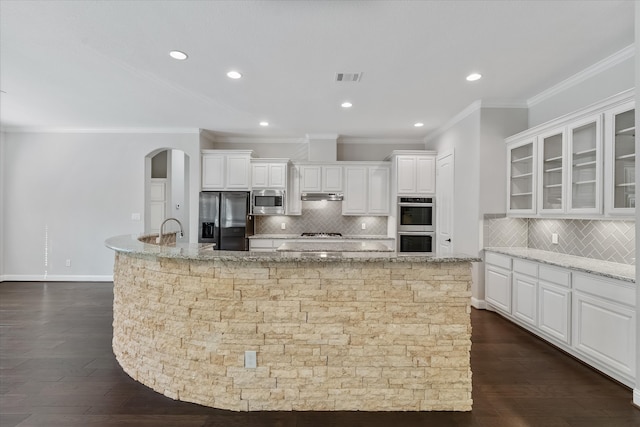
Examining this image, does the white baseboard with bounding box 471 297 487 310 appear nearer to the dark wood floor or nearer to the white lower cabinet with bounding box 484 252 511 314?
the white lower cabinet with bounding box 484 252 511 314

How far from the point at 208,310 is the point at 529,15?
10.6ft

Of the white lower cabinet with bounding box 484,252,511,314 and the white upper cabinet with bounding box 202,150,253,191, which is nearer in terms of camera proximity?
the white lower cabinet with bounding box 484,252,511,314

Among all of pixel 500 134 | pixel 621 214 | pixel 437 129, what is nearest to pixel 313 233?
pixel 437 129

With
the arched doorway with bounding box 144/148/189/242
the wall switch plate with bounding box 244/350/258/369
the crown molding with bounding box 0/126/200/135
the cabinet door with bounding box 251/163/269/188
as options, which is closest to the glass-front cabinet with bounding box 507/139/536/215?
the wall switch plate with bounding box 244/350/258/369

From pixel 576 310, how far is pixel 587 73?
245 centimetres

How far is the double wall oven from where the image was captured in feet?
18.8

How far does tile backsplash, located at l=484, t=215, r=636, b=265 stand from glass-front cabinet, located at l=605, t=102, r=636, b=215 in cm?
46

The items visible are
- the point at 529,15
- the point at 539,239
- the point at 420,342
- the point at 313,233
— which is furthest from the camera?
the point at 313,233

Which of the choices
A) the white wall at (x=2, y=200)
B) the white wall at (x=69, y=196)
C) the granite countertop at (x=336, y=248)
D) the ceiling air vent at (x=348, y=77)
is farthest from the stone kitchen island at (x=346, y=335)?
the white wall at (x=2, y=200)

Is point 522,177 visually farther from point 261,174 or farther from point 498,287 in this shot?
point 261,174

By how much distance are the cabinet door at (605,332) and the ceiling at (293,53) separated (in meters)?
2.27

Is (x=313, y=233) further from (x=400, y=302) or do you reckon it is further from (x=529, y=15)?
(x=529, y=15)

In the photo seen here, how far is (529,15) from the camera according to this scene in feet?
7.97

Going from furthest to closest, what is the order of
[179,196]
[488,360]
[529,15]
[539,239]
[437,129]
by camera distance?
[179,196]
[437,129]
[539,239]
[488,360]
[529,15]
